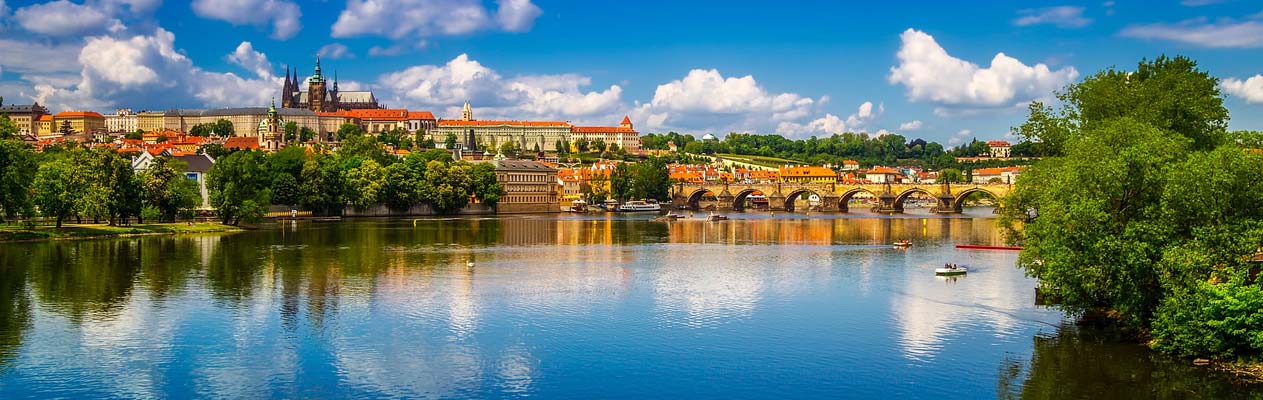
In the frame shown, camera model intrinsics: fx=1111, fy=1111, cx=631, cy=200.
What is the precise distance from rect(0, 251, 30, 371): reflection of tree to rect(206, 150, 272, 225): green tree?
97.0 feet

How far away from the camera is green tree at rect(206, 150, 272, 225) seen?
75625 millimetres

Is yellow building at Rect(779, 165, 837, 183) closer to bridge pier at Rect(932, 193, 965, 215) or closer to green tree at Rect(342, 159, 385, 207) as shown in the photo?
bridge pier at Rect(932, 193, 965, 215)

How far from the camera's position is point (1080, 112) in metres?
37.8

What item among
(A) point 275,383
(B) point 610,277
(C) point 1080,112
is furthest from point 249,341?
(C) point 1080,112

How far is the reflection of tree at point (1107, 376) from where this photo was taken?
70.6 ft

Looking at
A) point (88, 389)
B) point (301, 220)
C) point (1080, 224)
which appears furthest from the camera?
point (301, 220)

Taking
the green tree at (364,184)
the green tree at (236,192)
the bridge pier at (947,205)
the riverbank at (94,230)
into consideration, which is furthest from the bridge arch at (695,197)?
the riverbank at (94,230)

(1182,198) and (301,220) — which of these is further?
(301,220)

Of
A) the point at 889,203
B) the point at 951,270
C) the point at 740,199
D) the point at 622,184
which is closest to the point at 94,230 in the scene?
the point at 951,270

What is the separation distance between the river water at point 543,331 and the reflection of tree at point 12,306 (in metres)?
0.14

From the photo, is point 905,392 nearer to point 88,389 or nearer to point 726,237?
point 88,389

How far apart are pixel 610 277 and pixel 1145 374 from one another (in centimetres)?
2280

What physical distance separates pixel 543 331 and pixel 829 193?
106 metres

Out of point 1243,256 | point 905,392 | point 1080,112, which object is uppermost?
point 1080,112
